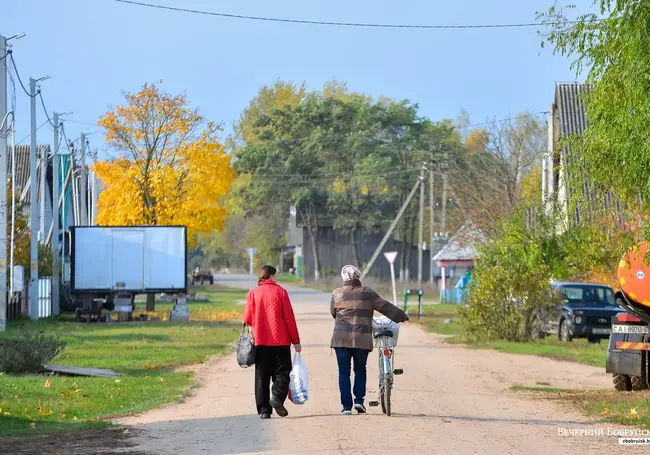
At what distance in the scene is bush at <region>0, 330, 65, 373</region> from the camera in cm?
1942

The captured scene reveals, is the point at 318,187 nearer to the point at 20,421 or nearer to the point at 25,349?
the point at 25,349

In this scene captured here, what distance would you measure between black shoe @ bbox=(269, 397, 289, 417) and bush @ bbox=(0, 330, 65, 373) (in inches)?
279

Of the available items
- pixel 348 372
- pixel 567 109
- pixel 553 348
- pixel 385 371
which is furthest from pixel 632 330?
pixel 567 109

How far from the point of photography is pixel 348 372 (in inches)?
550

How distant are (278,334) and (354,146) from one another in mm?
64000

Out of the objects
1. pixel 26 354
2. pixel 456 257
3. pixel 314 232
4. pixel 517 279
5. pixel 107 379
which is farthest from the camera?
pixel 314 232

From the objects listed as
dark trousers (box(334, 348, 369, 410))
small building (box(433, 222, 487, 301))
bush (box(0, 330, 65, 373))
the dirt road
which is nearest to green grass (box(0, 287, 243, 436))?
bush (box(0, 330, 65, 373))

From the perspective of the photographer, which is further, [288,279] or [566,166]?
[288,279]

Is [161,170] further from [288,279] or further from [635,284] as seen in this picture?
[288,279]

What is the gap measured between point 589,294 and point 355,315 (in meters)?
20.6

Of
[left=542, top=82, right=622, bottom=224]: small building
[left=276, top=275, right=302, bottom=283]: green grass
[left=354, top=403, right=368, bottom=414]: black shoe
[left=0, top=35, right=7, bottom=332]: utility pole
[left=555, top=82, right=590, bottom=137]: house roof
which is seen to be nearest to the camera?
[left=354, top=403, right=368, bottom=414]: black shoe

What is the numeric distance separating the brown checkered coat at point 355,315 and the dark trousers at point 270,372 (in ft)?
2.08

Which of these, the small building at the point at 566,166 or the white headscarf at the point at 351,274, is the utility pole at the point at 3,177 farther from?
the white headscarf at the point at 351,274

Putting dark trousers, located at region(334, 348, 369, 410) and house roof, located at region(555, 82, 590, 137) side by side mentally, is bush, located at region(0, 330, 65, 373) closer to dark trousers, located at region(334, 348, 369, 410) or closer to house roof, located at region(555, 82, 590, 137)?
dark trousers, located at region(334, 348, 369, 410)
